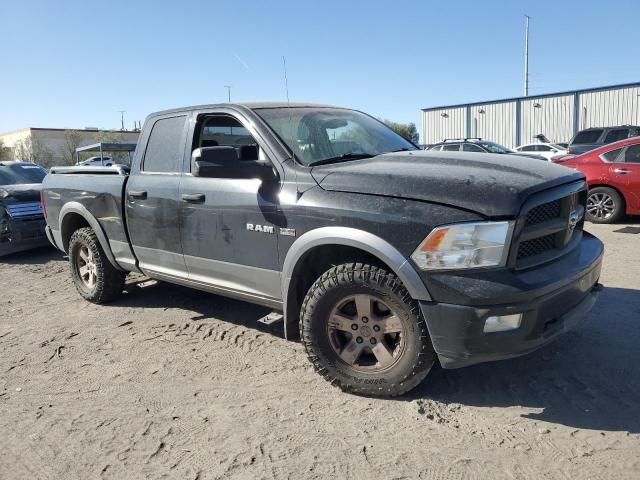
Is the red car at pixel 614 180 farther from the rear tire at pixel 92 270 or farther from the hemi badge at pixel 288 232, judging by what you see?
the rear tire at pixel 92 270

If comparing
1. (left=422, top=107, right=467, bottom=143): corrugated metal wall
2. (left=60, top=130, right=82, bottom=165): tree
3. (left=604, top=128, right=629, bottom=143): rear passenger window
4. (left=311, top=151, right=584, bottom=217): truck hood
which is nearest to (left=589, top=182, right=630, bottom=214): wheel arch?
(left=311, top=151, right=584, bottom=217): truck hood

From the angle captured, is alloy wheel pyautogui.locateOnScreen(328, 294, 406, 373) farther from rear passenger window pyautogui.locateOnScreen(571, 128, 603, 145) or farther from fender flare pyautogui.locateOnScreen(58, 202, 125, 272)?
rear passenger window pyautogui.locateOnScreen(571, 128, 603, 145)

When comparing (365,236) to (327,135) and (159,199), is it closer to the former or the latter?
(327,135)

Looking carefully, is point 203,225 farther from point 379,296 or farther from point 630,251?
point 630,251

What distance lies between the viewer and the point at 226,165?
11.6 feet

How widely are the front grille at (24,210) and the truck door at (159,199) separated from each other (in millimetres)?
4668

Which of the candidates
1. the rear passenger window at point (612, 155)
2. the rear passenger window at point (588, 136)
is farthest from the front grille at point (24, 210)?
the rear passenger window at point (588, 136)

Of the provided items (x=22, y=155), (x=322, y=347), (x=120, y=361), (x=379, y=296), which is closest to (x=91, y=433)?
(x=120, y=361)

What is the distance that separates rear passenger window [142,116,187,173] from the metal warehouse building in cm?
3181

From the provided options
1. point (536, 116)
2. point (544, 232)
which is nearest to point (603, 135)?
point (544, 232)

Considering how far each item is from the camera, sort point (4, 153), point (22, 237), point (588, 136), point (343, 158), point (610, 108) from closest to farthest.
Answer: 1. point (343, 158)
2. point (22, 237)
3. point (588, 136)
4. point (610, 108)
5. point (4, 153)

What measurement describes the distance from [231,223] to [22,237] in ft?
20.0

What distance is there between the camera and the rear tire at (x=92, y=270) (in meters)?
5.32

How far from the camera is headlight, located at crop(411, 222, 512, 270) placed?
2691 millimetres
